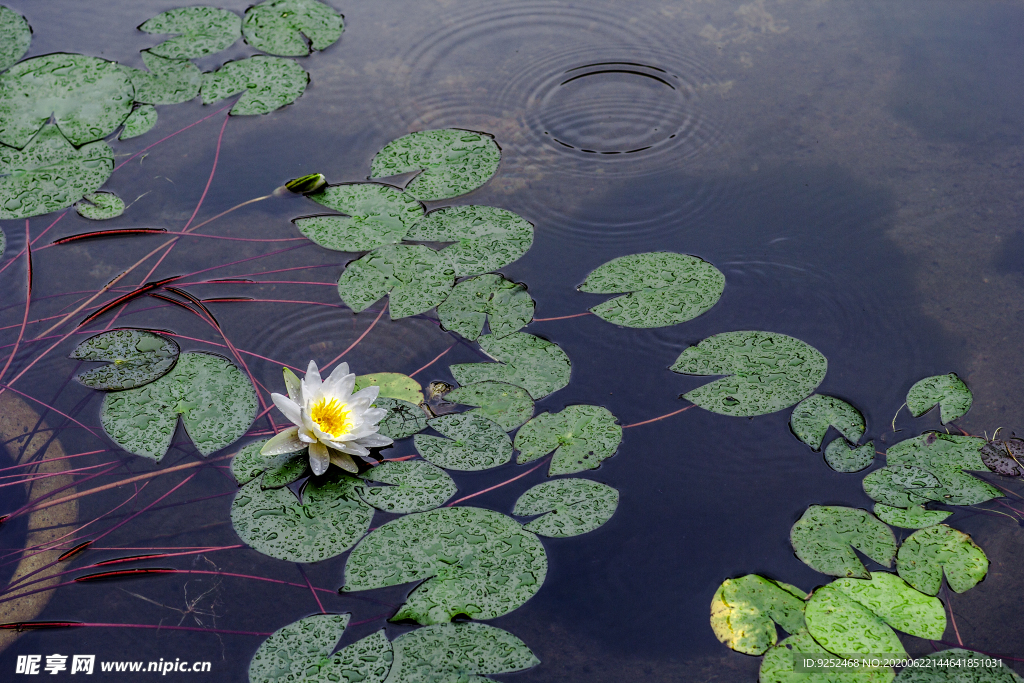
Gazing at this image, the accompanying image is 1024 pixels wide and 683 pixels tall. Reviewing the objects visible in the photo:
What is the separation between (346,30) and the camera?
13.1 feet

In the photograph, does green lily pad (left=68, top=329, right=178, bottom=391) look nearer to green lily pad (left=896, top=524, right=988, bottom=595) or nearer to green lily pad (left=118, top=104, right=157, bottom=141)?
green lily pad (left=118, top=104, right=157, bottom=141)

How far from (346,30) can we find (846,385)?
3.21m

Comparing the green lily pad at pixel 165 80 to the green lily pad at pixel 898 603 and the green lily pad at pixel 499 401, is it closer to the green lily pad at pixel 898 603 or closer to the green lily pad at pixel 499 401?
the green lily pad at pixel 499 401

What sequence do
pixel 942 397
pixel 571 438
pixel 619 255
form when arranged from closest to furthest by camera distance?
pixel 571 438, pixel 942 397, pixel 619 255

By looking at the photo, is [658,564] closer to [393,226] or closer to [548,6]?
[393,226]

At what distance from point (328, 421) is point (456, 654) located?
83cm

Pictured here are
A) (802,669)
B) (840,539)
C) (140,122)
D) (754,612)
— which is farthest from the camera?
(140,122)

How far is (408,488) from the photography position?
7.57 feet

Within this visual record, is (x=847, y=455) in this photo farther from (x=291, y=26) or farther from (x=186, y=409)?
(x=291, y=26)

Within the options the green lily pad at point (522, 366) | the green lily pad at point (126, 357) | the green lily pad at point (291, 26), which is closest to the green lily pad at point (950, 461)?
the green lily pad at point (522, 366)

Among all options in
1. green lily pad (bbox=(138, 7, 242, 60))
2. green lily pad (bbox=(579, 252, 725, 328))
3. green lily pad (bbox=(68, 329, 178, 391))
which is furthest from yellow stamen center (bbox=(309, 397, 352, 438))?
green lily pad (bbox=(138, 7, 242, 60))

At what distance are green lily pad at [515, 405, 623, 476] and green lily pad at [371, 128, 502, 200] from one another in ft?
4.08

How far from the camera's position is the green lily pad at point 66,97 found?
3.42 meters

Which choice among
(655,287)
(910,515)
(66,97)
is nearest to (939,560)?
(910,515)
